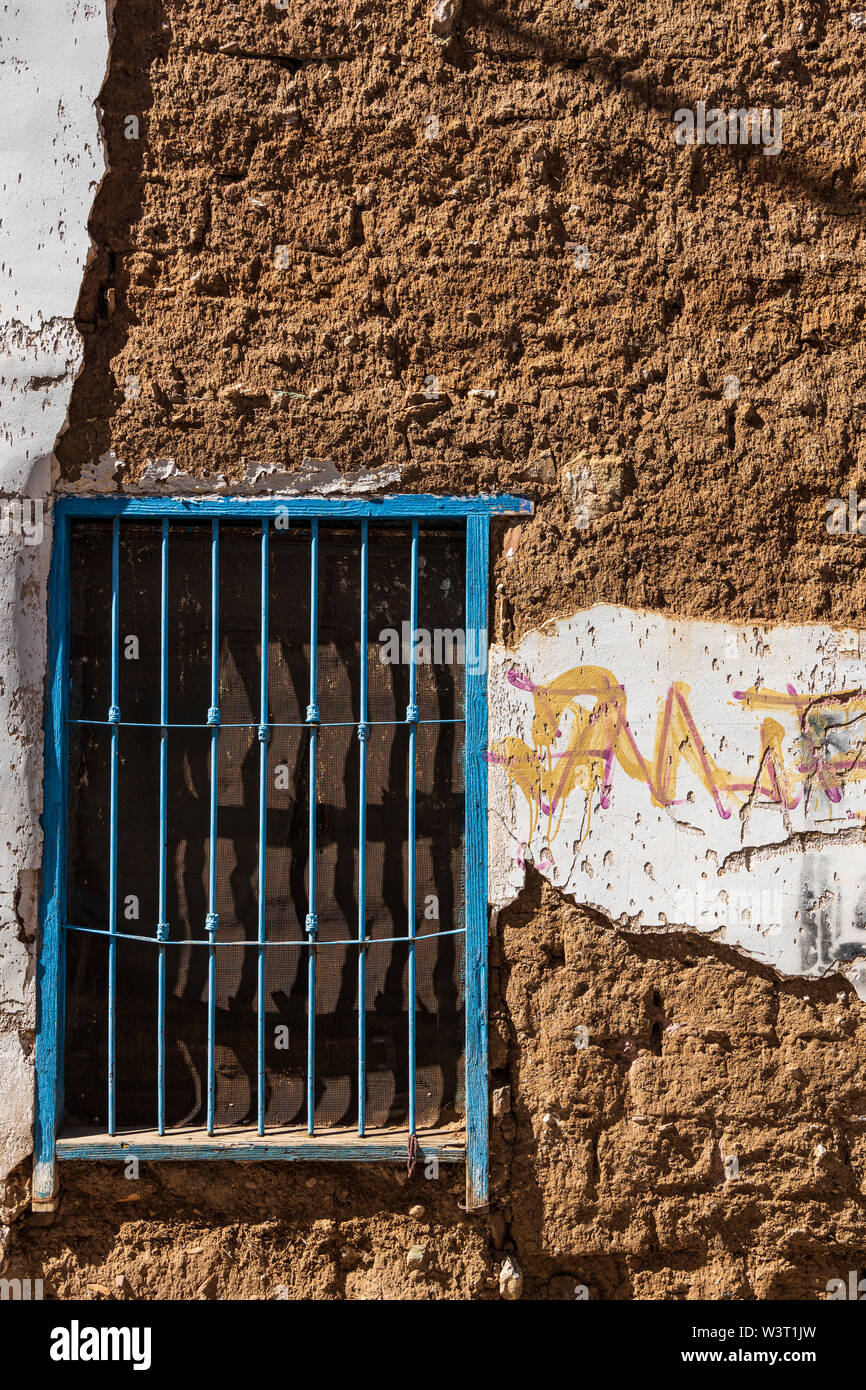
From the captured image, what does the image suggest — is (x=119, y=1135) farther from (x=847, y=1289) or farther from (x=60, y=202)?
(x=60, y=202)

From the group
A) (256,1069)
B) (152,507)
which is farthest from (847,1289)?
(152,507)

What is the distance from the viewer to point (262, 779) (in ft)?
8.02

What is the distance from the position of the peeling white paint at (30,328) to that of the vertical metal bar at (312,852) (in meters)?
0.67

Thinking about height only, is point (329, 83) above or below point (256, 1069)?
above

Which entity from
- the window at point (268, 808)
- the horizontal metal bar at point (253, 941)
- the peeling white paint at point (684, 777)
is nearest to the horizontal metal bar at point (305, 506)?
the window at point (268, 808)

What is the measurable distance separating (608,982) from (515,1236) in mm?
666

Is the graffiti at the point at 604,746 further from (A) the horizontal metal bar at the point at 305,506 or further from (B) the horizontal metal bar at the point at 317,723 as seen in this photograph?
(A) the horizontal metal bar at the point at 305,506

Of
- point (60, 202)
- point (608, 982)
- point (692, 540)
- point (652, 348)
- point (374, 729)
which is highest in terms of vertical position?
point (60, 202)

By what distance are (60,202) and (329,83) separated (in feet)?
2.40

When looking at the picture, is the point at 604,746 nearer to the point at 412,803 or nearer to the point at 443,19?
the point at 412,803

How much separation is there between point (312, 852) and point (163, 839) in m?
0.38

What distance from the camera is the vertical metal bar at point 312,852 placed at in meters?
2.45

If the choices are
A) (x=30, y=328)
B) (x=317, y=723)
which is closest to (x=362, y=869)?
(x=317, y=723)

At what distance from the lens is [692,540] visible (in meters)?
2.48
